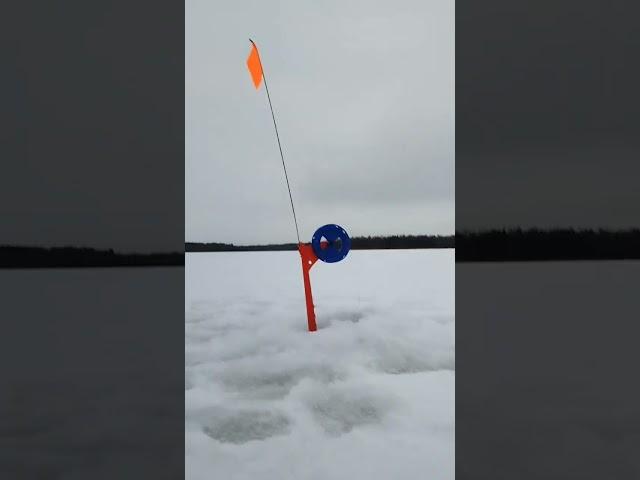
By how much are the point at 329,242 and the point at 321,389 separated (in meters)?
0.75

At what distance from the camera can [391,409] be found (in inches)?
58.6

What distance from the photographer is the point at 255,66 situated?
2129 millimetres

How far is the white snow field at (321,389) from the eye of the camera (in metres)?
1.16

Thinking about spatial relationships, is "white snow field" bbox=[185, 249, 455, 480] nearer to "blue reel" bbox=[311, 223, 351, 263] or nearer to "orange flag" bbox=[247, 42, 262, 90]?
"blue reel" bbox=[311, 223, 351, 263]

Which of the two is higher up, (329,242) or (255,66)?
(255,66)

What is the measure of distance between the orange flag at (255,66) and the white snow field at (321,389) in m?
1.24

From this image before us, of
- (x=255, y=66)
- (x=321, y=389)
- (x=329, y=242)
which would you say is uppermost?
(x=255, y=66)
